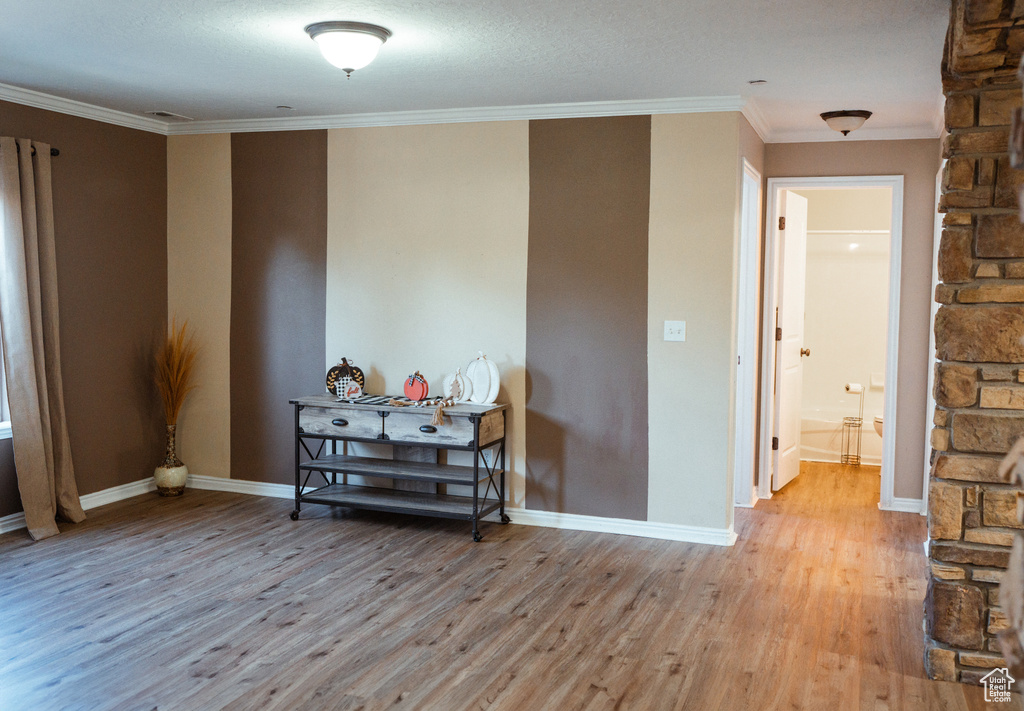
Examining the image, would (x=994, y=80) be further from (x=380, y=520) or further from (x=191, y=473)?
(x=191, y=473)

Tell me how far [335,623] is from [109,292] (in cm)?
287

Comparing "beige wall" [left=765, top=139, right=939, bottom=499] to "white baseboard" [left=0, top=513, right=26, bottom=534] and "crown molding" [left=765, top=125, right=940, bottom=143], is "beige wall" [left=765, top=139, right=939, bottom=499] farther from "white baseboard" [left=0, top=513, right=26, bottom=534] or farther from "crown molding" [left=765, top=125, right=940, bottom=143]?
"white baseboard" [left=0, top=513, right=26, bottom=534]

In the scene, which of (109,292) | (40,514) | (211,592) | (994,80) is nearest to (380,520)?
(211,592)

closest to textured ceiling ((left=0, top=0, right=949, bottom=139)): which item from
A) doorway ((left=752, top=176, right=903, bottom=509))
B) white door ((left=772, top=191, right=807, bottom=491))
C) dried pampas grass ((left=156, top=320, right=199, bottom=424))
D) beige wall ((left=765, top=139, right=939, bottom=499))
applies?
beige wall ((left=765, top=139, right=939, bottom=499))

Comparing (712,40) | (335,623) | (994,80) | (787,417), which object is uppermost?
(712,40)

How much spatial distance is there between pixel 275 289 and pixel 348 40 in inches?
93.4

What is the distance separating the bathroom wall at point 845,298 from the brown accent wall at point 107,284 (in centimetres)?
523

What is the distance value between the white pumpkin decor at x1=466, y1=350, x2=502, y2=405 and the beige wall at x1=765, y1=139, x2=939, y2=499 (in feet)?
8.08

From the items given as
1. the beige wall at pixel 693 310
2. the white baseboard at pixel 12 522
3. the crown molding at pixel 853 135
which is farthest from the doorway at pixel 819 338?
the white baseboard at pixel 12 522

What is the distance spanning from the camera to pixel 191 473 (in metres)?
5.73

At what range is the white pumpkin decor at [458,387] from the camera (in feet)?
15.9

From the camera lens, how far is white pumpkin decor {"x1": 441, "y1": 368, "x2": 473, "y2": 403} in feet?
15.9

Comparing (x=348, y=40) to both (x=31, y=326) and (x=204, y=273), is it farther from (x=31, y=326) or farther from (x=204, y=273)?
(x=204, y=273)

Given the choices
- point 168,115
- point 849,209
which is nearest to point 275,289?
point 168,115
